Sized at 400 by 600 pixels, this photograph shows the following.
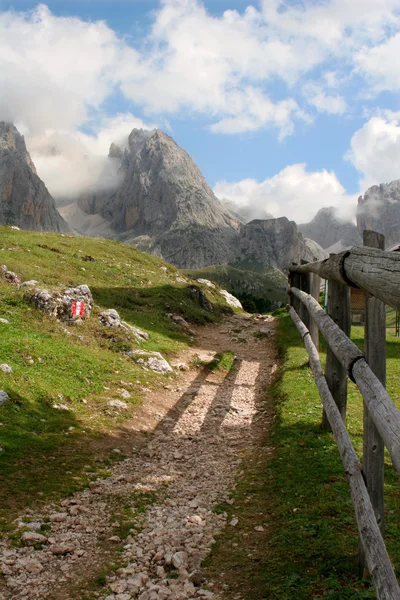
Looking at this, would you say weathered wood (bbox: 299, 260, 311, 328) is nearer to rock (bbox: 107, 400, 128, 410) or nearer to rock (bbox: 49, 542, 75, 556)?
rock (bbox: 107, 400, 128, 410)

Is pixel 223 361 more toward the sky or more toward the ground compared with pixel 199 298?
more toward the ground

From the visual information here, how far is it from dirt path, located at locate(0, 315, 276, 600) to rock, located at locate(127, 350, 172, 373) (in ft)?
Result: 10.6

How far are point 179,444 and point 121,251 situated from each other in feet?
128

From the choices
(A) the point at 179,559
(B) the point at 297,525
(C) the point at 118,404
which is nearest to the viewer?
(A) the point at 179,559

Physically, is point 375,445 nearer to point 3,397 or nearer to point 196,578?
point 196,578

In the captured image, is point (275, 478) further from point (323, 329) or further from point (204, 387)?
point (204, 387)

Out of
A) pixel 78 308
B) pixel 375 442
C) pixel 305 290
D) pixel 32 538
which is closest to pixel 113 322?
pixel 78 308

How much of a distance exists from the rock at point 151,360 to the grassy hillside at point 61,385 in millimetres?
443

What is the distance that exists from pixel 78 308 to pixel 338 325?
13.6 meters

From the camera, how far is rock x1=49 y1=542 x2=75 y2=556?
5.82m

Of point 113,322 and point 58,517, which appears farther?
point 113,322

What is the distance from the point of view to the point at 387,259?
369 cm

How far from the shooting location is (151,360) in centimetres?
1716

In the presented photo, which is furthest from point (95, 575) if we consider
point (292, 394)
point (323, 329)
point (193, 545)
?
point (292, 394)
